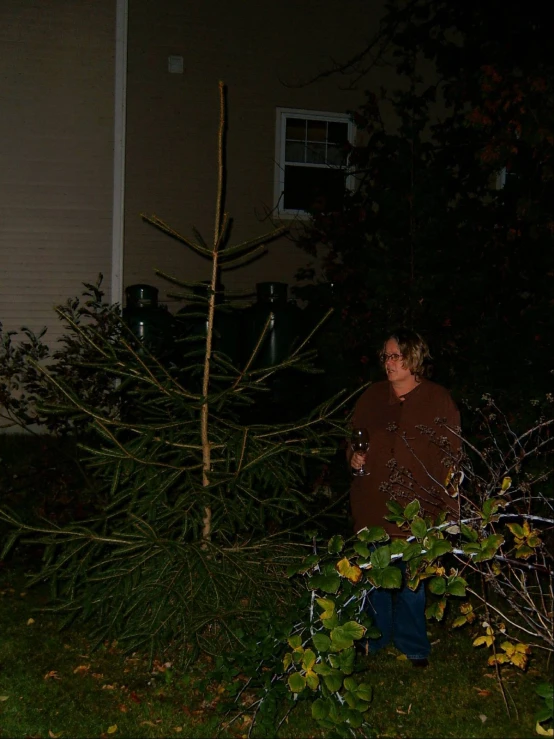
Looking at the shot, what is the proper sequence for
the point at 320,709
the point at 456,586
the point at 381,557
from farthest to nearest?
1. the point at 320,709
2. the point at 381,557
3. the point at 456,586

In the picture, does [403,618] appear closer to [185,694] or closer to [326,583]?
[185,694]

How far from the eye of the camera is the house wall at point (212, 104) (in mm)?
10844

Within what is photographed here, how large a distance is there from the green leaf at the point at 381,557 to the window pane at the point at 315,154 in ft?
28.2

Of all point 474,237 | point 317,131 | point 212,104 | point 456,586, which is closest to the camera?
point 456,586

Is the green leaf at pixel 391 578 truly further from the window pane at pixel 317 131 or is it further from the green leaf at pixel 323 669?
the window pane at pixel 317 131

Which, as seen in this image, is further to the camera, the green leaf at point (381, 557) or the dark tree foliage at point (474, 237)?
the dark tree foliage at point (474, 237)

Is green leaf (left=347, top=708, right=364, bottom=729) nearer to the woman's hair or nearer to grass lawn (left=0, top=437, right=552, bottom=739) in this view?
grass lawn (left=0, top=437, right=552, bottom=739)

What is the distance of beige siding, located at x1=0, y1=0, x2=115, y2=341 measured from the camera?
35.7ft

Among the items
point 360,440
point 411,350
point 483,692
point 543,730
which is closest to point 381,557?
point 360,440

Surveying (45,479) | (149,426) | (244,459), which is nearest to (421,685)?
(244,459)

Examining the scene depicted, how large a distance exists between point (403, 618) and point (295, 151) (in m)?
7.81

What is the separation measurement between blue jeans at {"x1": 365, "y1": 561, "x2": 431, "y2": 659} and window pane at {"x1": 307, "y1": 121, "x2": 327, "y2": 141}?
25.5ft

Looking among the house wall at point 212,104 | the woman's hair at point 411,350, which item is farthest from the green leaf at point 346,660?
the house wall at point 212,104

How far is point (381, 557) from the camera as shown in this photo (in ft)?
12.4
